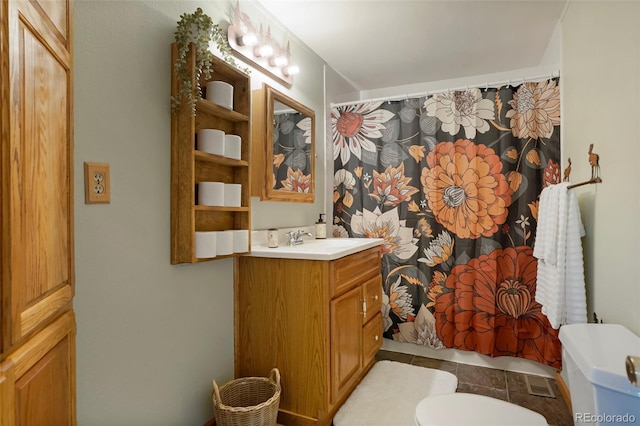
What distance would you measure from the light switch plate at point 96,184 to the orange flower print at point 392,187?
1.99 metres

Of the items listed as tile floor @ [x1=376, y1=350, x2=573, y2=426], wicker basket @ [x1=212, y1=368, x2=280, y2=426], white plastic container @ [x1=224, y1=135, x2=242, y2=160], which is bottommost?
tile floor @ [x1=376, y1=350, x2=573, y2=426]

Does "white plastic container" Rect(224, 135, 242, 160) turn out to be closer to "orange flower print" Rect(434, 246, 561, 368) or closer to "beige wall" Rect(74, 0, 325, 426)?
"beige wall" Rect(74, 0, 325, 426)

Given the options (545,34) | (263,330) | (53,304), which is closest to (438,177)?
(545,34)

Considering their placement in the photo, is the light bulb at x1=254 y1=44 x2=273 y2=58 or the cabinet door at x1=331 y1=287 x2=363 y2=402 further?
the light bulb at x1=254 y1=44 x2=273 y2=58

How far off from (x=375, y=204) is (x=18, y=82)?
2.43 m

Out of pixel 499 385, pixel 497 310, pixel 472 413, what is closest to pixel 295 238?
pixel 472 413

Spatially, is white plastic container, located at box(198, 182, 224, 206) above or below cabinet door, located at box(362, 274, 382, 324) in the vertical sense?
above

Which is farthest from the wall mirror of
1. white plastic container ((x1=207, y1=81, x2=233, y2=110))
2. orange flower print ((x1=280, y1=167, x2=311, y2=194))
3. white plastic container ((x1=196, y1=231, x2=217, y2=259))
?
white plastic container ((x1=196, y1=231, x2=217, y2=259))

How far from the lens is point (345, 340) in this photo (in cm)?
197

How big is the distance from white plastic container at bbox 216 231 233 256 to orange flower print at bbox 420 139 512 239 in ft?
5.27

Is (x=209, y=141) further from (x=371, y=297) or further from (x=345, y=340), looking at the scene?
(x=371, y=297)

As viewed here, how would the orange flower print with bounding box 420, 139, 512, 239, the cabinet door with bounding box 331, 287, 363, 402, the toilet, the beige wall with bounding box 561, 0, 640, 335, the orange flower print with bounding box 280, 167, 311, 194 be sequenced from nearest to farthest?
the toilet, the beige wall with bounding box 561, 0, 640, 335, the cabinet door with bounding box 331, 287, 363, 402, the orange flower print with bounding box 280, 167, 311, 194, the orange flower print with bounding box 420, 139, 512, 239

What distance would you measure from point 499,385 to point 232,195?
Result: 81.9 inches

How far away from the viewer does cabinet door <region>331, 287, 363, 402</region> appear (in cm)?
182
